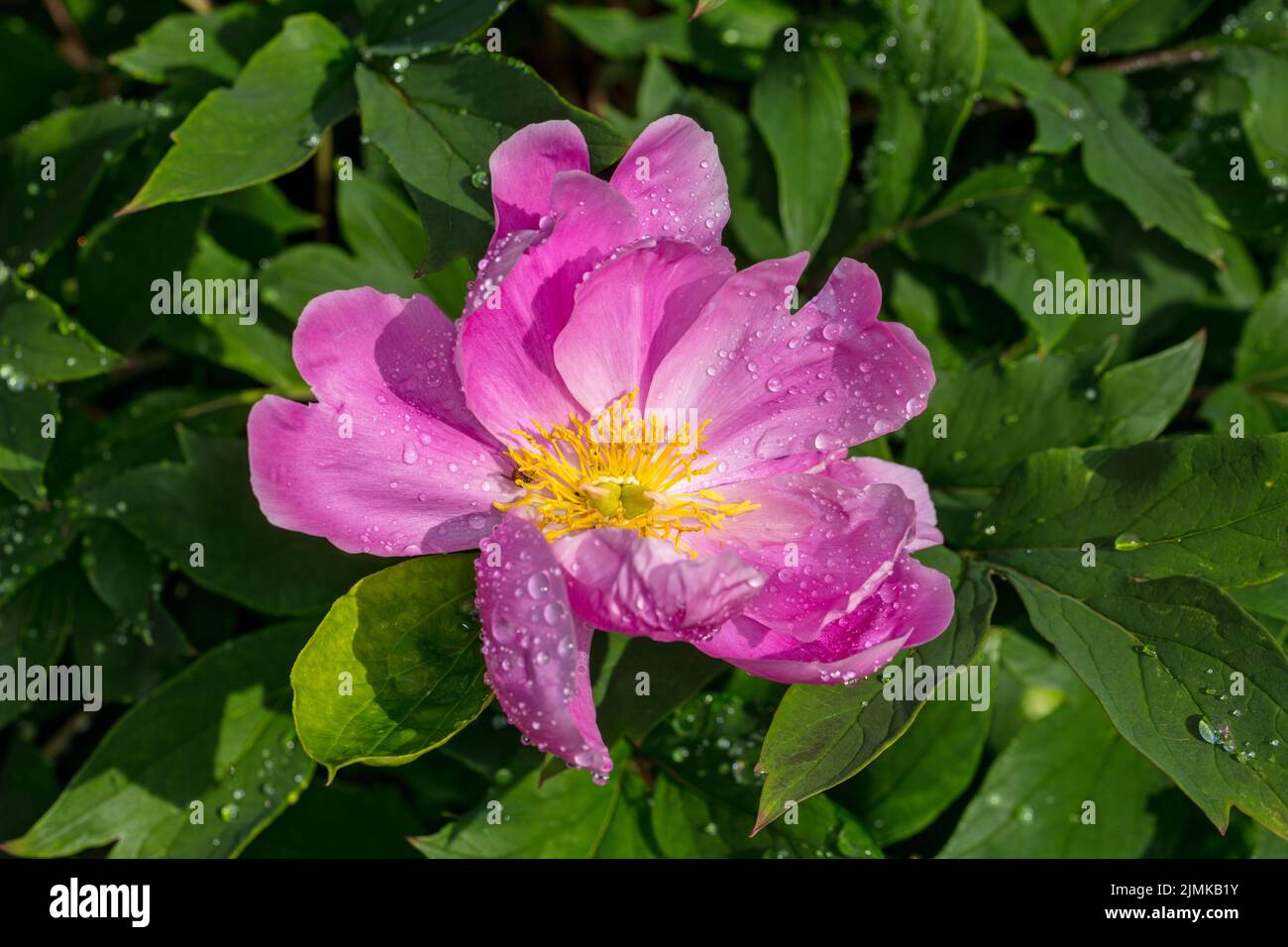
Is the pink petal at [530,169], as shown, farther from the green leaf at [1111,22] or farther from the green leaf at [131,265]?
the green leaf at [1111,22]

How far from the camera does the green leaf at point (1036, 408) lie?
5.85ft

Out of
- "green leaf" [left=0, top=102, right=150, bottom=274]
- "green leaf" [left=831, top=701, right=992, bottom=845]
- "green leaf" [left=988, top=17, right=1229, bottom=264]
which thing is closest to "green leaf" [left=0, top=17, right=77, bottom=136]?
"green leaf" [left=0, top=102, right=150, bottom=274]

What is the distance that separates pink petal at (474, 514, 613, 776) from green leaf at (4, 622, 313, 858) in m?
0.72

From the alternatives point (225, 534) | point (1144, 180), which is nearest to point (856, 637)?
point (225, 534)

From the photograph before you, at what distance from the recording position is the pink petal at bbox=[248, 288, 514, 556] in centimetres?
131

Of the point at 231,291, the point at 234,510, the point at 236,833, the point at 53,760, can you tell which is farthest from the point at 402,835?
the point at 231,291

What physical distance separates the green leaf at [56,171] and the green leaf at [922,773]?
5.68 feet

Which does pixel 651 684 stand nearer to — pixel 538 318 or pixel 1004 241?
pixel 538 318

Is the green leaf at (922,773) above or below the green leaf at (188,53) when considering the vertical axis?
below

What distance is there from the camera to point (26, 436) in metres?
1.75

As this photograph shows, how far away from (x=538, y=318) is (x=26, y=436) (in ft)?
3.06

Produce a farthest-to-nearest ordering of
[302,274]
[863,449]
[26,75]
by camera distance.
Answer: [26,75]
[302,274]
[863,449]

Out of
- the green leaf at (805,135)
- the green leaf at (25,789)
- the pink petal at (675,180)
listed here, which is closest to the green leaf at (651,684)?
the pink petal at (675,180)

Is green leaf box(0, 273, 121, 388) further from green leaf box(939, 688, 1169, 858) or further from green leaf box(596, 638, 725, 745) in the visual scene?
green leaf box(939, 688, 1169, 858)
